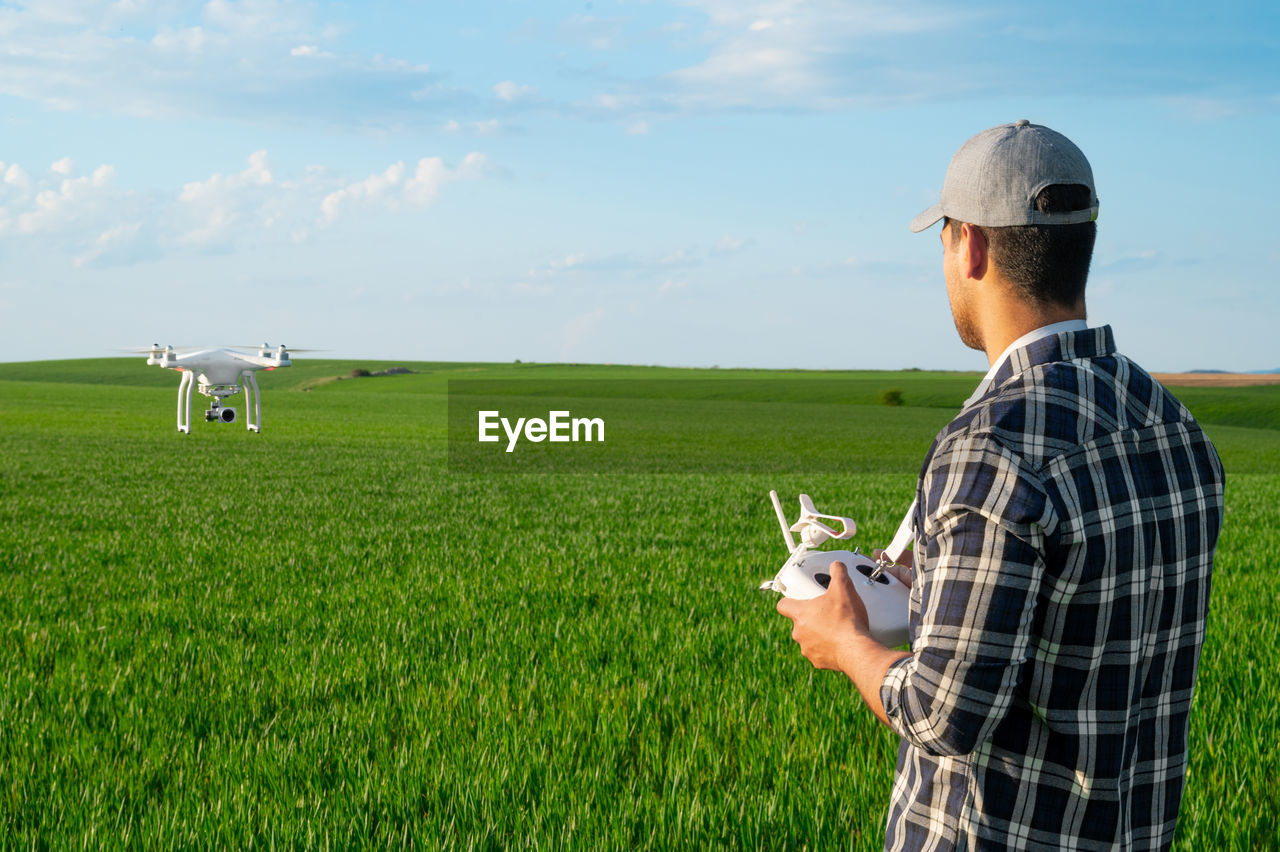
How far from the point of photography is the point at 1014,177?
7.17ft

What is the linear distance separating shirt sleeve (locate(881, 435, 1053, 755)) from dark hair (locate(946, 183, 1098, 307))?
46cm

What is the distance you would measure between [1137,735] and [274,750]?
4.48 m

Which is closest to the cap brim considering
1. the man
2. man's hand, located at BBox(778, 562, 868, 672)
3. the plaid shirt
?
the man

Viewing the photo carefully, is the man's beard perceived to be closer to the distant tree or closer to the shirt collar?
the shirt collar

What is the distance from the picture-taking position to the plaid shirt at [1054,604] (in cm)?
197

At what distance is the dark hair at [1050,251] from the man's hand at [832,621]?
798 mm

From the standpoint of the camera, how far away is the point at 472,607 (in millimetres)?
9266

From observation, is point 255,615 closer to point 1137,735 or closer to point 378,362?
point 1137,735

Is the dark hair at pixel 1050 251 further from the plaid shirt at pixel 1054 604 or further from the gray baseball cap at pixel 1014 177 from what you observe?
the plaid shirt at pixel 1054 604

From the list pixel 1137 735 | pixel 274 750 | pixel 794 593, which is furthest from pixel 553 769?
pixel 1137 735

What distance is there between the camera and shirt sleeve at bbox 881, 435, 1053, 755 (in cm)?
193

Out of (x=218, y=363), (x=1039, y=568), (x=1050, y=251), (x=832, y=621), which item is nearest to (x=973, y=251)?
(x=1050, y=251)

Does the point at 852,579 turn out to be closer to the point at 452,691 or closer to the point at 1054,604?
the point at 1054,604

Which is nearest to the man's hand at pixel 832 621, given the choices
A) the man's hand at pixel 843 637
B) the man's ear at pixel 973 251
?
the man's hand at pixel 843 637
